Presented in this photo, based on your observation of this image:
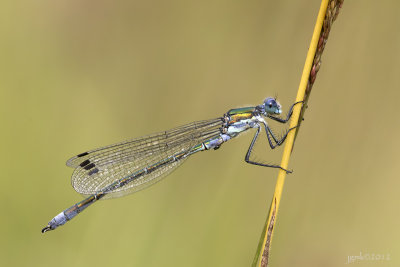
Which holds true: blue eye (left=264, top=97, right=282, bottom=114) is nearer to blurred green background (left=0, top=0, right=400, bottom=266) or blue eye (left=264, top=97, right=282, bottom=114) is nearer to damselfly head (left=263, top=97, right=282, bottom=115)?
damselfly head (left=263, top=97, right=282, bottom=115)

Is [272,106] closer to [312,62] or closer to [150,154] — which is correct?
[150,154]

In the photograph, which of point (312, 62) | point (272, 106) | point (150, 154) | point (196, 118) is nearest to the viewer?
point (312, 62)

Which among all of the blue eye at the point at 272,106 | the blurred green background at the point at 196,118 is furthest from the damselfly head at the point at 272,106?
the blurred green background at the point at 196,118

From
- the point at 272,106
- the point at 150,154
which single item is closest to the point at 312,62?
the point at 272,106

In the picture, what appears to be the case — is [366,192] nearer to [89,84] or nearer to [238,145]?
[238,145]

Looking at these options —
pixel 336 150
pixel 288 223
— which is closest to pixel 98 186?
pixel 288 223

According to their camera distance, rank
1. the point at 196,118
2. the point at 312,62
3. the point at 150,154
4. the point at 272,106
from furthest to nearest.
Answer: the point at 196,118
the point at 150,154
the point at 272,106
the point at 312,62

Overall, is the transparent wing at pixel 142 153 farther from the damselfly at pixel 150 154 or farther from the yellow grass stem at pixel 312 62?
the yellow grass stem at pixel 312 62
